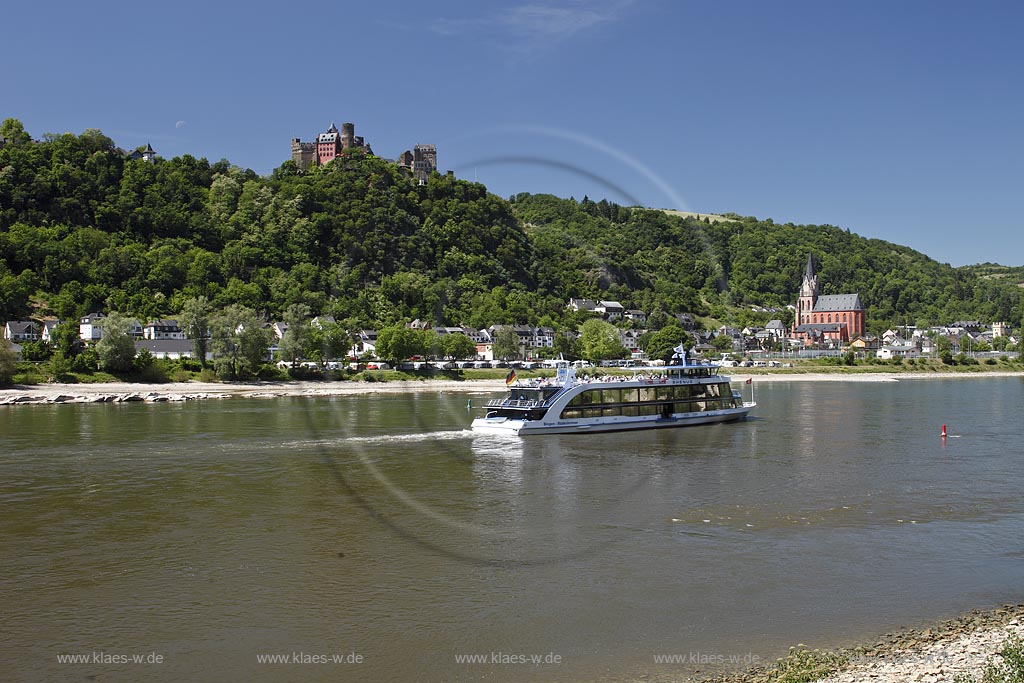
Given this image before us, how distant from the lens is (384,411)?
6259 centimetres

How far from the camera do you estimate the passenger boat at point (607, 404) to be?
159 ft

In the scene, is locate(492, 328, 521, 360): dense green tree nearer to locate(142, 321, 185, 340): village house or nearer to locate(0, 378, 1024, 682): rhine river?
locate(142, 321, 185, 340): village house

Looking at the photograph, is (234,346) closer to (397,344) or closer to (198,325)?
(198,325)

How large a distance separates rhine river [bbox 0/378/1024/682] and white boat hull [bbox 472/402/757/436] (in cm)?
430

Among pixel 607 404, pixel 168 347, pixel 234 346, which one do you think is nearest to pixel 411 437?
pixel 607 404

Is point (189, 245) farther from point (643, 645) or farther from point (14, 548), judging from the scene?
point (643, 645)

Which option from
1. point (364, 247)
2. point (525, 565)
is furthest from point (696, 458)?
point (364, 247)

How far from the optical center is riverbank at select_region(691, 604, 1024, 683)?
44.4ft

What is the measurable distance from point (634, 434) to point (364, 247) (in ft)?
340

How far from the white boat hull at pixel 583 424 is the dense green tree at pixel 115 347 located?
49.8 meters

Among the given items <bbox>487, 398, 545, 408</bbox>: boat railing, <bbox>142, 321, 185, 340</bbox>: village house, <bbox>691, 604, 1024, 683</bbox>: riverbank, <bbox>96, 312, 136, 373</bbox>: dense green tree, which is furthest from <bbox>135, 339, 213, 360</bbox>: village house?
<bbox>691, 604, 1024, 683</bbox>: riverbank

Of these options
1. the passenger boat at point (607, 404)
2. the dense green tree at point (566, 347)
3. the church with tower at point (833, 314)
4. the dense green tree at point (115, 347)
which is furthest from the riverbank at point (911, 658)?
the church with tower at point (833, 314)

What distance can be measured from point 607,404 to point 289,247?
10467 cm

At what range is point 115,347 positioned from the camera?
8250 cm
